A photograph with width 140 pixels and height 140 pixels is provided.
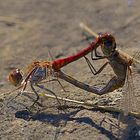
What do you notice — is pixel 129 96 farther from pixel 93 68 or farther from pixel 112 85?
pixel 93 68

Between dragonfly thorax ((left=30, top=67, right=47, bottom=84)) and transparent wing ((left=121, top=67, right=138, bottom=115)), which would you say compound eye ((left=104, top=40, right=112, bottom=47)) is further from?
dragonfly thorax ((left=30, top=67, right=47, bottom=84))

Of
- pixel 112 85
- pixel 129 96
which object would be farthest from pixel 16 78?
pixel 129 96

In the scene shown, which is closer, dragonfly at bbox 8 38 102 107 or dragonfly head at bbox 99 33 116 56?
dragonfly head at bbox 99 33 116 56

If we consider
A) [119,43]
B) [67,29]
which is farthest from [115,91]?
[67,29]

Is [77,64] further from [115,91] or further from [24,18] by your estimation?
[24,18]

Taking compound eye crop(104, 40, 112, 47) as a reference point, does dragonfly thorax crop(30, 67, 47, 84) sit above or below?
below

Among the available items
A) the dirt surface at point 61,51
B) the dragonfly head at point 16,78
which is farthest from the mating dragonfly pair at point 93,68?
the dirt surface at point 61,51

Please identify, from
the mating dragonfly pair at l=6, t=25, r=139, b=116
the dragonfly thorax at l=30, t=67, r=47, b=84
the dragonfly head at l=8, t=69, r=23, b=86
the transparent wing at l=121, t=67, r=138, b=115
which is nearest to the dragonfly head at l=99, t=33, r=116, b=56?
the mating dragonfly pair at l=6, t=25, r=139, b=116
